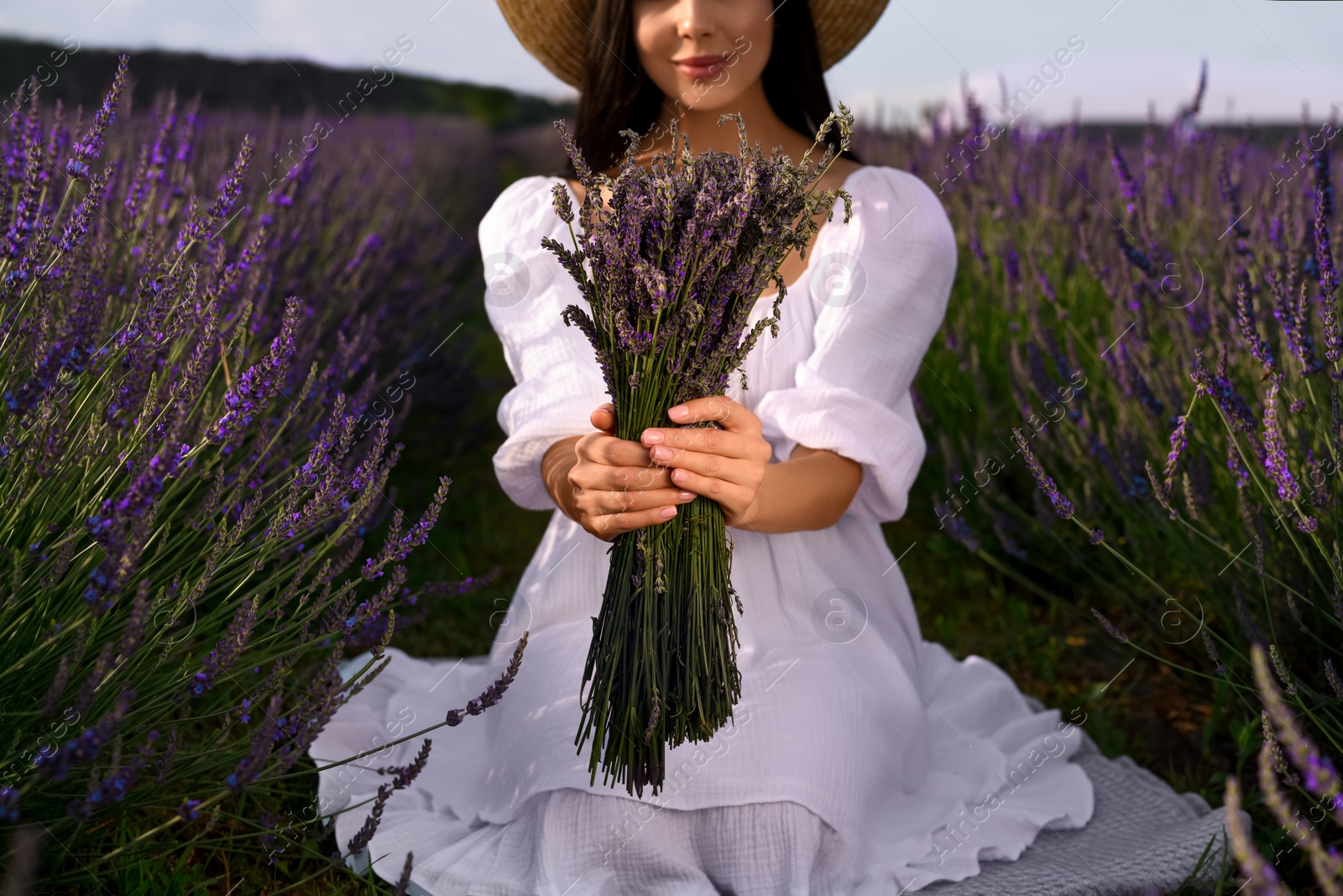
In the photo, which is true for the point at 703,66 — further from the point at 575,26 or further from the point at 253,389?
the point at 253,389

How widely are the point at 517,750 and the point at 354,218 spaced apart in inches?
92.1

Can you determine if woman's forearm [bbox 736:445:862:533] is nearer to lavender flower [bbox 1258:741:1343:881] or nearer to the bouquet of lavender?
the bouquet of lavender

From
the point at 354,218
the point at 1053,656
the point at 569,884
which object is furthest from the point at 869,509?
the point at 354,218

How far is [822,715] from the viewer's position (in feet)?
5.39

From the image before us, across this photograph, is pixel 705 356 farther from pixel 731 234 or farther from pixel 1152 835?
pixel 1152 835

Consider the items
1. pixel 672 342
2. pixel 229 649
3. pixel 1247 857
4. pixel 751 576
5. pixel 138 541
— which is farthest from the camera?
pixel 751 576

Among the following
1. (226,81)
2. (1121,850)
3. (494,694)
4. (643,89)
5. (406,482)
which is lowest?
(226,81)

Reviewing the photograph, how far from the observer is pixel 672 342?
4.21ft

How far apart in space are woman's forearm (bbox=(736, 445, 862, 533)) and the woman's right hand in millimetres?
201

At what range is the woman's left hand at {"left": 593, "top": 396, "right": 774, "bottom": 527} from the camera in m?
1.31

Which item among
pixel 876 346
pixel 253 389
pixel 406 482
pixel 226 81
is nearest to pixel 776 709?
pixel 876 346

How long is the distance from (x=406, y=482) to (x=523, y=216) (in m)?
1.67

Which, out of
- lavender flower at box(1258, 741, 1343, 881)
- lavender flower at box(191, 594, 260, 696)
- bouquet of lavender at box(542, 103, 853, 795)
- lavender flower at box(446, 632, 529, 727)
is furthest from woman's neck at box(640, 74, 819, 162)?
lavender flower at box(1258, 741, 1343, 881)

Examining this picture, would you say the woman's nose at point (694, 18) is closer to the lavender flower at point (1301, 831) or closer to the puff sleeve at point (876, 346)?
the puff sleeve at point (876, 346)
